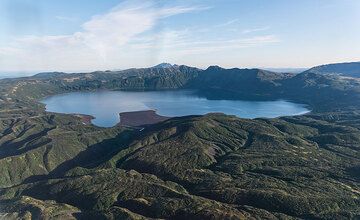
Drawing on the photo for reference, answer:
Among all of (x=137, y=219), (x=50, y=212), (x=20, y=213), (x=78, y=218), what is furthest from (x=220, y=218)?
(x=20, y=213)

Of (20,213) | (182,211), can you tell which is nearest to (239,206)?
(182,211)

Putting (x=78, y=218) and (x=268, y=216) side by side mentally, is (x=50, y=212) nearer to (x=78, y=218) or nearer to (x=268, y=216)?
(x=78, y=218)

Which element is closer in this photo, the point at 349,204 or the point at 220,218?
the point at 220,218

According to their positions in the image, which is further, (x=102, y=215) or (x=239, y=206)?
(x=239, y=206)

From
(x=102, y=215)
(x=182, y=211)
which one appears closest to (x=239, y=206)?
(x=182, y=211)

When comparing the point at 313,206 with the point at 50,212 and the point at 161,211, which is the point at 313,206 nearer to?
the point at 161,211

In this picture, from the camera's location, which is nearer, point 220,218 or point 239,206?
point 220,218

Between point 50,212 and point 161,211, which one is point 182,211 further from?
point 50,212
